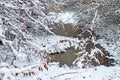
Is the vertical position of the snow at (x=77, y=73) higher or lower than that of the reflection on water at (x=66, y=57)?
lower

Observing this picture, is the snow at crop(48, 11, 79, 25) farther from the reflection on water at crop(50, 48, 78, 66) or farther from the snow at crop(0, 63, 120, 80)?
the snow at crop(0, 63, 120, 80)

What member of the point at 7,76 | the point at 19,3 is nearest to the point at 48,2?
the point at 19,3

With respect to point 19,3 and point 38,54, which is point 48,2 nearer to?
point 19,3

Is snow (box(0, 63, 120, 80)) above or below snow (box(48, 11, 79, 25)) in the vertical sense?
below

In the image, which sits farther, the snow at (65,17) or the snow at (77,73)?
the snow at (65,17)

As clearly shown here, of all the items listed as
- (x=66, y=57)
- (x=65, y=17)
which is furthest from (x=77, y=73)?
(x=65, y=17)

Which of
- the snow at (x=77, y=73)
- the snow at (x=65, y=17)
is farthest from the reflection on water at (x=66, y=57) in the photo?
the snow at (x=65, y=17)

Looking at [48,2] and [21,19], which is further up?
[48,2]

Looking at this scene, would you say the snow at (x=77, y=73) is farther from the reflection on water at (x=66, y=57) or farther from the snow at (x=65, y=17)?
the snow at (x=65, y=17)

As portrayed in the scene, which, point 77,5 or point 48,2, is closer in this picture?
point 48,2

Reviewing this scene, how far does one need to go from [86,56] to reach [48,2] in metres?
1.69

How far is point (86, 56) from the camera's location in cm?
724

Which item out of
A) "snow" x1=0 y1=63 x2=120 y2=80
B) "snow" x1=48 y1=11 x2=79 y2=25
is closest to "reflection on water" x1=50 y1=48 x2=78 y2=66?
"snow" x1=0 y1=63 x2=120 y2=80

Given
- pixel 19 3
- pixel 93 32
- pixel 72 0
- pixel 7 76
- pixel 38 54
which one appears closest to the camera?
pixel 7 76
